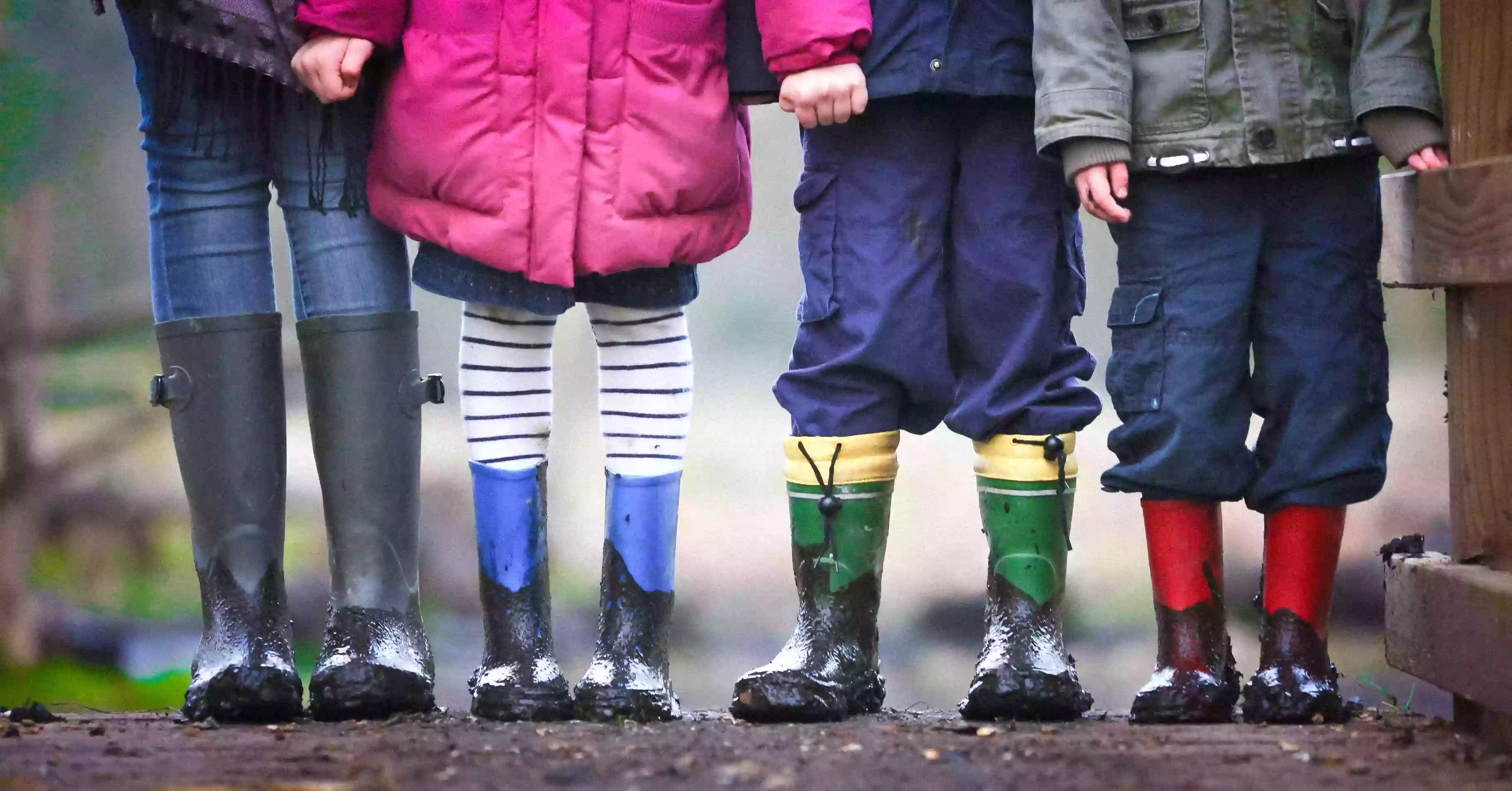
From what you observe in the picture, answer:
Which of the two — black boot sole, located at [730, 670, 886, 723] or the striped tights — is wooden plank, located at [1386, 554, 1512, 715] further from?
the striped tights

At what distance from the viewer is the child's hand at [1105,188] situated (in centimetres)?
162

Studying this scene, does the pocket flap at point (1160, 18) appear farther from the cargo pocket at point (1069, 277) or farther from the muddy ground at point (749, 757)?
the muddy ground at point (749, 757)

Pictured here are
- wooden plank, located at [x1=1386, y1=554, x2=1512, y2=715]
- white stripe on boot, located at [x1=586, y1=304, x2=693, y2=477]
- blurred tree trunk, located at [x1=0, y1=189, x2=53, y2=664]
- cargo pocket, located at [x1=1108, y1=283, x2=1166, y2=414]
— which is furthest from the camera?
blurred tree trunk, located at [x1=0, y1=189, x2=53, y2=664]

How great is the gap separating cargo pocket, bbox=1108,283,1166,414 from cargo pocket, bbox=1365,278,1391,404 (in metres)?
0.21

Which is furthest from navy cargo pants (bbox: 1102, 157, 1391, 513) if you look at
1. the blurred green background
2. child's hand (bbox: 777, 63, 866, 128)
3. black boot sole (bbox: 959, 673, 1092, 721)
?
the blurred green background

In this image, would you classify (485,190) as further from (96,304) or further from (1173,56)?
(96,304)

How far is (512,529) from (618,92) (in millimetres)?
487

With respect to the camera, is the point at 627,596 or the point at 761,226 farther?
the point at 761,226

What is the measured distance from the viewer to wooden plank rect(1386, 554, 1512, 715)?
1.38 metres

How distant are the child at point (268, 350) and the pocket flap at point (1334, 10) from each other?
1.01 metres

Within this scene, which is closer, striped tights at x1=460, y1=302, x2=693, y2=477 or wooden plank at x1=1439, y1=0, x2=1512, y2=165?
wooden plank at x1=1439, y1=0, x2=1512, y2=165

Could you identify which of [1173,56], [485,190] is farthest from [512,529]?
[1173,56]

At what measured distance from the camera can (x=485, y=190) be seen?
64.6 inches

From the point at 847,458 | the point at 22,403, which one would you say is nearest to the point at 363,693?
the point at 847,458
